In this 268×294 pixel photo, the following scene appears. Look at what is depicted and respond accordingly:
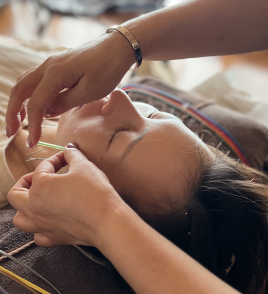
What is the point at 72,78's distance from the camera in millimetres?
780

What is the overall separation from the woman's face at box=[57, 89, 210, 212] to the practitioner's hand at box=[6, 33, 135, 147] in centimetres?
10

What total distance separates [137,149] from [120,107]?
0.46 feet

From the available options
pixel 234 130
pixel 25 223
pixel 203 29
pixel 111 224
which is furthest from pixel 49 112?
pixel 234 130

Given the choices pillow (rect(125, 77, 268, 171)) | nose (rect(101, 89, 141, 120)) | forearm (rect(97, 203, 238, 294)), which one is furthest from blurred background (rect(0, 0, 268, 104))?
forearm (rect(97, 203, 238, 294))

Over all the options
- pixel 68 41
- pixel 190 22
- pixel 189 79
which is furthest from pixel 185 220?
pixel 68 41

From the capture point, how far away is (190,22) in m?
0.96

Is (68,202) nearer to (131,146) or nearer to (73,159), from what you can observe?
(73,159)

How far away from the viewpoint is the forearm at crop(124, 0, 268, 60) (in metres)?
0.91

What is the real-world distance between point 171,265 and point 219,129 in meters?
0.95

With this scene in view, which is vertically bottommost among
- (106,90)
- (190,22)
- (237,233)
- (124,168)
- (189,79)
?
(189,79)

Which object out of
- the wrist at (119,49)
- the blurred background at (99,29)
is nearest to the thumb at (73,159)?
the wrist at (119,49)

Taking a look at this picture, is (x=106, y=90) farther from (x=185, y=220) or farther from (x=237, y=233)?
(x=237, y=233)

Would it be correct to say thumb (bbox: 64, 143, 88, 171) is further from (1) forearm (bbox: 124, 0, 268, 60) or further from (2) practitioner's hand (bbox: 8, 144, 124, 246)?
(1) forearm (bbox: 124, 0, 268, 60)

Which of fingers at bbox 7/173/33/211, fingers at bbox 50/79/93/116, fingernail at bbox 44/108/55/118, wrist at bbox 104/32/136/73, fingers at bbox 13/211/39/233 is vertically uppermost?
wrist at bbox 104/32/136/73
